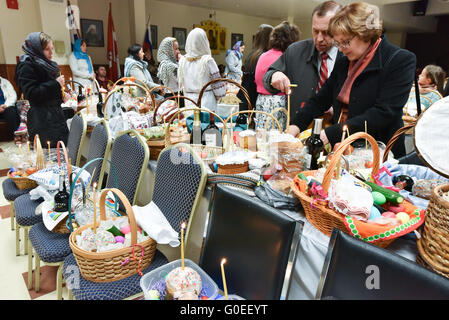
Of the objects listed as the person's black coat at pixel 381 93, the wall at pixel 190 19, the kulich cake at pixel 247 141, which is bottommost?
the kulich cake at pixel 247 141

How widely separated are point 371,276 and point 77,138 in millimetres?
2205

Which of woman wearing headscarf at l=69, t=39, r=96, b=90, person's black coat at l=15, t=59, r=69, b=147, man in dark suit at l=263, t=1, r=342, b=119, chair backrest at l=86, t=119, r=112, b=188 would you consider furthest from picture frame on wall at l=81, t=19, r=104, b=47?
man in dark suit at l=263, t=1, r=342, b=119

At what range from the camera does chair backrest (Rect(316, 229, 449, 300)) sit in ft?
2.16

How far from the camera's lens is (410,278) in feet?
2.21

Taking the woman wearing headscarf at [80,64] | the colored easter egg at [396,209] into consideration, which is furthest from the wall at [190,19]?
the colored easter egg at [396,209]

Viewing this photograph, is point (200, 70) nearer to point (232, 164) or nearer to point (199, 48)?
point (199, 48)

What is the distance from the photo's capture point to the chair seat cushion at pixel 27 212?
1.72 meters

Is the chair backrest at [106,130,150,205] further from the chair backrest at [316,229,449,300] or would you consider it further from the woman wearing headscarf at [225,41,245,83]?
the woman wearing headscarf at [225,41,245,83]

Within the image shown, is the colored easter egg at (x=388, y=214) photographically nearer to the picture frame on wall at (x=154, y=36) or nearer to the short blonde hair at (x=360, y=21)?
the short blonde hair at (x=360, y=21)

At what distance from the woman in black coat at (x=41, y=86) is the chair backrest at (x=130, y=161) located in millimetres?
1386

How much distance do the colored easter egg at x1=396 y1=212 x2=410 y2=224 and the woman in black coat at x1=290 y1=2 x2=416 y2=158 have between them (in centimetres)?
63

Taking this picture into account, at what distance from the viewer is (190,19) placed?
9.60 meters

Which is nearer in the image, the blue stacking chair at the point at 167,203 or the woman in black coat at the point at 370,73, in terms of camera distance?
the blue stacking chair at the point at 167,203
